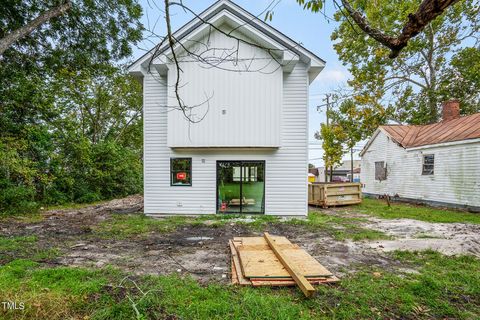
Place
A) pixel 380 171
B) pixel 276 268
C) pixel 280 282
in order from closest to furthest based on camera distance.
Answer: pixel 280 282, pixel 276 268, pixel 380 171

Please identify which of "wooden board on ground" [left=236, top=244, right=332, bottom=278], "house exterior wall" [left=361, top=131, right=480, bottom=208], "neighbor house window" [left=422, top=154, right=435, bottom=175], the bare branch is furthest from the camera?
"neighbor house window" [left=422, top=154, right=435, bottom=175]

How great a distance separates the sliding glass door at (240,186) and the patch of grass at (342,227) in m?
1.63

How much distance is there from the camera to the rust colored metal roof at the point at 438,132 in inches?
453

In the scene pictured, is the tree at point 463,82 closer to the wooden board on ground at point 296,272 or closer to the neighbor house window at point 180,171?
the neighbor house window at point 180,171

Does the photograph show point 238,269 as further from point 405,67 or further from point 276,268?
point 405,67

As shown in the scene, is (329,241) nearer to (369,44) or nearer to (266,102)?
(266,102)

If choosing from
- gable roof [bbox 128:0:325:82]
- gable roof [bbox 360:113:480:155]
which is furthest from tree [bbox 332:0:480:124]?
gable roof [bbox 128:0:325:82]

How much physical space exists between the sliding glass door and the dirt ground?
1.63 metres

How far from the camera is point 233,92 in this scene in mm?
8594

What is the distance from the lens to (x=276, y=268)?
151 inches

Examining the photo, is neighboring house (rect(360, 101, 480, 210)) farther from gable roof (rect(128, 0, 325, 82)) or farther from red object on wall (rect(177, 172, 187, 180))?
red object on wall (rect(177, 172, 187, 180))

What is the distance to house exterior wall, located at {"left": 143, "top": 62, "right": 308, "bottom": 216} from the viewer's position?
898cm

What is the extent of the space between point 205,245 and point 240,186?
389 cm

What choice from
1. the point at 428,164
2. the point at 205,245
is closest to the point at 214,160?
the point at 205,245
